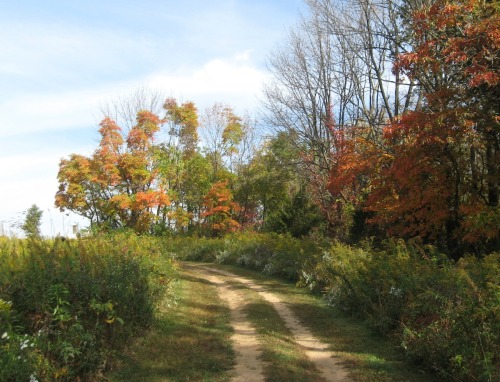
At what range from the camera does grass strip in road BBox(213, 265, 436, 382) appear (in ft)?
21.5

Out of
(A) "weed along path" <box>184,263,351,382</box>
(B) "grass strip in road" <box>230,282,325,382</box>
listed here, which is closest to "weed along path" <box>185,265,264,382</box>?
(A) "weed along path" <box>184,263,351,382</box>

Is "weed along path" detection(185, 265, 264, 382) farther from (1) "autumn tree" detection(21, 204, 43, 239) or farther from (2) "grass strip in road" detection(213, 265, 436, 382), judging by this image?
(1) "autumn tree" detection(21, 204, 43, 239)

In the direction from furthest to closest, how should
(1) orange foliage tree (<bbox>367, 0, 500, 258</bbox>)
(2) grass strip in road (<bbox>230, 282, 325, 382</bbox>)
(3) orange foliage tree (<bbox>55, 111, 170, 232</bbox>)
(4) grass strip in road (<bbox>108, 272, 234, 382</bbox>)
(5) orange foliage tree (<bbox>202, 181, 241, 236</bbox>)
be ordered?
(5) orange foliage tree (<bbox>202, 181, 241, 236</bbox>)
(3) orange foliage tree (<bbox>55, 111, 170, 232</bbox>)
(1) orange foliage tree (<bbox>367, 0, 500, 258</bbox>)
(2) grass strip in road (<bbox>230, 282, 325, 382</bbox>)
(4) grass strip in road (<bbox>108, 272, 234, 382</bbox>)

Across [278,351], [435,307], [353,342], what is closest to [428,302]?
[435,307]

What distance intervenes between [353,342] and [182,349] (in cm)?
303

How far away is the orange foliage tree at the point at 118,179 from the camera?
31188mm

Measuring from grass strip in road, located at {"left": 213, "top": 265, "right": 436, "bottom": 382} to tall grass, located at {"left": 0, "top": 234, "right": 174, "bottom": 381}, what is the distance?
2.94 m

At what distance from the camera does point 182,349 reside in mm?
7387

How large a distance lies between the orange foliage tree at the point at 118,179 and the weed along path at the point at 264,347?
1931 cm

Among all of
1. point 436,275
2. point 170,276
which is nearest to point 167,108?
point 170,276

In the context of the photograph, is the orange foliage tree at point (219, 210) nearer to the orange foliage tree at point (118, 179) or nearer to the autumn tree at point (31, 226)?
the orange foliage tree at point (118, 179)

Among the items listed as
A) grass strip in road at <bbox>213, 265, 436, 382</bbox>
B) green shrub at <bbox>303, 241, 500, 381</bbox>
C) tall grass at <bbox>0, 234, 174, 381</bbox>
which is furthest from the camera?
grass strip in road at <bbox>213, 265, 436, 382</bbox>

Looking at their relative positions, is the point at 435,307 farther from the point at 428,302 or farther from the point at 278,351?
the point at 278,351

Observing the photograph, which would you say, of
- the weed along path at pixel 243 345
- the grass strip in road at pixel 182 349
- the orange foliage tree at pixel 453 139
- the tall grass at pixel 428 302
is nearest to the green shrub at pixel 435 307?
the tall grass at pixel 428 302
